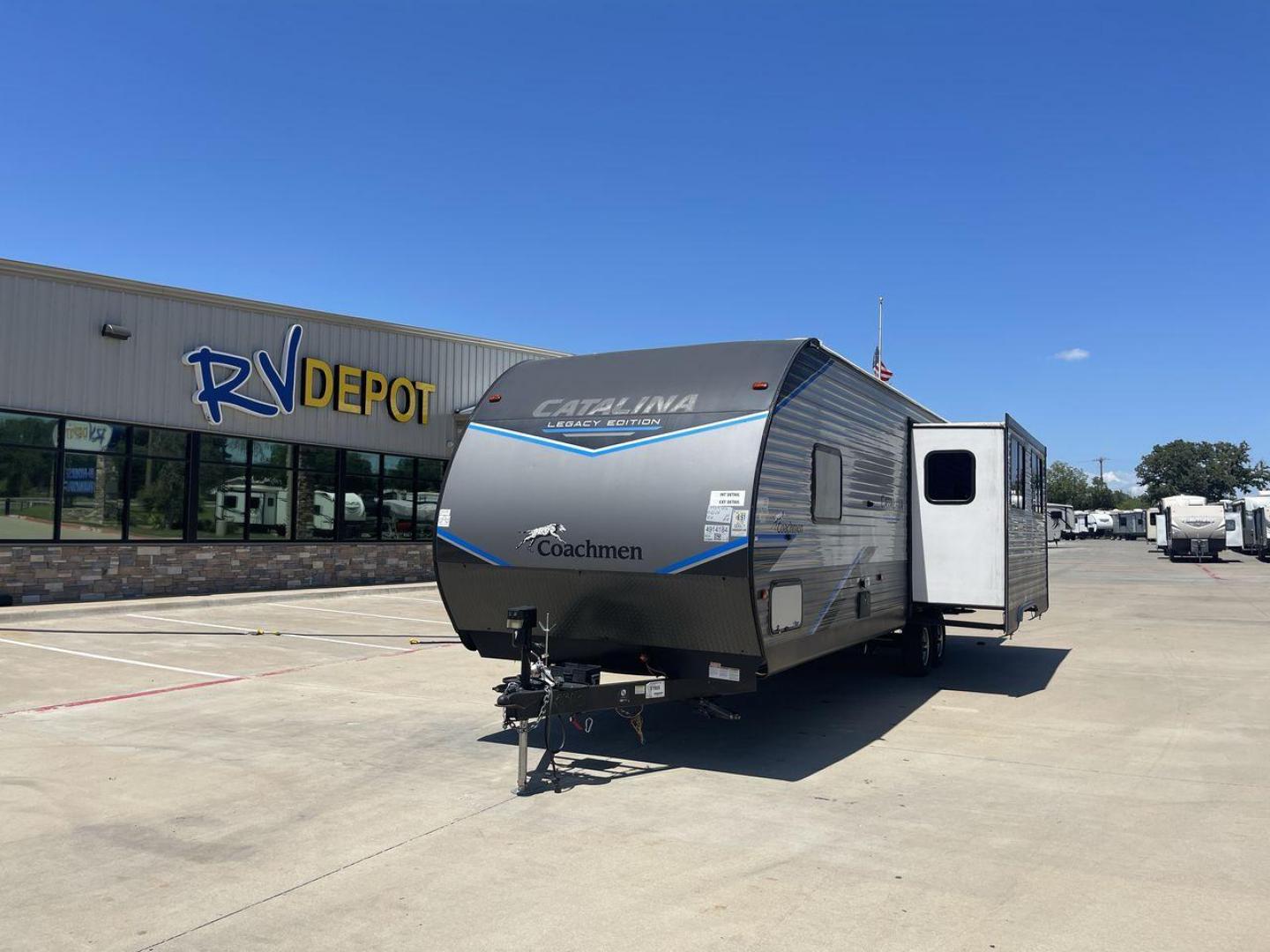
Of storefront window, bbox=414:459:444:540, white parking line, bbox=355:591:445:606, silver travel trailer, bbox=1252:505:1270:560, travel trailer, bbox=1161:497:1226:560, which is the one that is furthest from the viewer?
silver travel trailer, bbox=1252:505:1270:560

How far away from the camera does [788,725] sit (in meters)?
8.98

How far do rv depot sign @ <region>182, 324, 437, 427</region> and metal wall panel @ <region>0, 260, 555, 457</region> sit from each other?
0.45 feet

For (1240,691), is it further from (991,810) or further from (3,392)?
(3,392)

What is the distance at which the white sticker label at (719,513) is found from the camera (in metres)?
6.82

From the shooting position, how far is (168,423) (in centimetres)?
1928

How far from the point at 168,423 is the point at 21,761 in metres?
13.3

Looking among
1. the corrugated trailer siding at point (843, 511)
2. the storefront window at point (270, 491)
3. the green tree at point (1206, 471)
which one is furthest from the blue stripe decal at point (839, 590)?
the green tree at point (1206, 471)

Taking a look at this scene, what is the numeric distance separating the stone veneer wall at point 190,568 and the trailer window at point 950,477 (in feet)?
49.2

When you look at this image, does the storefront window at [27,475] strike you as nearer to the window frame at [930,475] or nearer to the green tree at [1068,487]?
the window frame at [930,475]

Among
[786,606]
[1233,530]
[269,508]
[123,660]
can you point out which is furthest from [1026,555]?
[1233,530]

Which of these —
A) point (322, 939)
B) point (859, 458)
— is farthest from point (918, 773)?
point (322, 939)

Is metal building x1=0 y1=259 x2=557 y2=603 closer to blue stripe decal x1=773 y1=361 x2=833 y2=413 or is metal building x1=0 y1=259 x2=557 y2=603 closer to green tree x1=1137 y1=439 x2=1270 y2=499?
blue stripe decal x1=773 y1=361 x2=833 y2=413

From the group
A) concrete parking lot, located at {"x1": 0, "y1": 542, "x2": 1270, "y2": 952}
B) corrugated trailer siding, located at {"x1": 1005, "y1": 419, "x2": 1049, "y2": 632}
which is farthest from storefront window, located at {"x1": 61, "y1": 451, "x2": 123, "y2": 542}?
corrugated trailer siding, located at {"x1": 1005, "y1": 419, "x2": 1049, "y2": 632}

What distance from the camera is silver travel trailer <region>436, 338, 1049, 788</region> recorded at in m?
6.94
